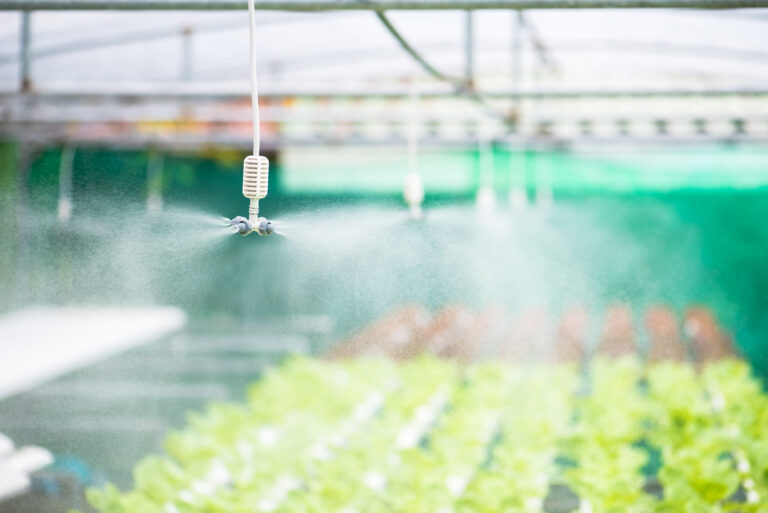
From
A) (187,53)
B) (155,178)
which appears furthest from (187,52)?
(155,178)

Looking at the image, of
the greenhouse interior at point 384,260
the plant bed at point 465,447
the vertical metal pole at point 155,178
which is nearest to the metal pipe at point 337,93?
the greenhouse interior at point 384,260

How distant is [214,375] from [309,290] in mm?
2500

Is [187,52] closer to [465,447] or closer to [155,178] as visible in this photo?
[465,447]

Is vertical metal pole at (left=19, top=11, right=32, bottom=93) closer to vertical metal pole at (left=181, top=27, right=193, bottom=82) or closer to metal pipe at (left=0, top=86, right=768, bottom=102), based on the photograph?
metal pipe at (left=0, top=86, right=768, bottom=102)

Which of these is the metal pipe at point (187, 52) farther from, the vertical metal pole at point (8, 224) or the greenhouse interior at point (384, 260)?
the vertical metal pole at point (8, 224)

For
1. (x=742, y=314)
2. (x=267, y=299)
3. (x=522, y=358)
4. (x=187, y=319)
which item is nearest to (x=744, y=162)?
(x=742, y=314)

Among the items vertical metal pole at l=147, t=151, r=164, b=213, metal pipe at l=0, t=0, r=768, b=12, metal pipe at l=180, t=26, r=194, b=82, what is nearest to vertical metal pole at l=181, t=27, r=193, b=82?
metal pipe at l=180, t=26, r=194, b=82

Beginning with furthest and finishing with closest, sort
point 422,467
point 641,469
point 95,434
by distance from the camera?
1. point 95,434
2. point 641,469
3. point 422,467

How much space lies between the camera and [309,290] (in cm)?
876

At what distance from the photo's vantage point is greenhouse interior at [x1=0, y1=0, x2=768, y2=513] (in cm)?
306

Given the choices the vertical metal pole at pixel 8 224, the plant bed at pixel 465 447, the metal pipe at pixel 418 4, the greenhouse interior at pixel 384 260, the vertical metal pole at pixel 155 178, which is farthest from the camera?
the vertical metal pole at pixel 155 178

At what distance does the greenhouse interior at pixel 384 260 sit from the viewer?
3.06m

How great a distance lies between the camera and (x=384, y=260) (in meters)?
8.91

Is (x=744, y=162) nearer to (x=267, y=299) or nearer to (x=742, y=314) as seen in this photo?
(x=742, y=314)
